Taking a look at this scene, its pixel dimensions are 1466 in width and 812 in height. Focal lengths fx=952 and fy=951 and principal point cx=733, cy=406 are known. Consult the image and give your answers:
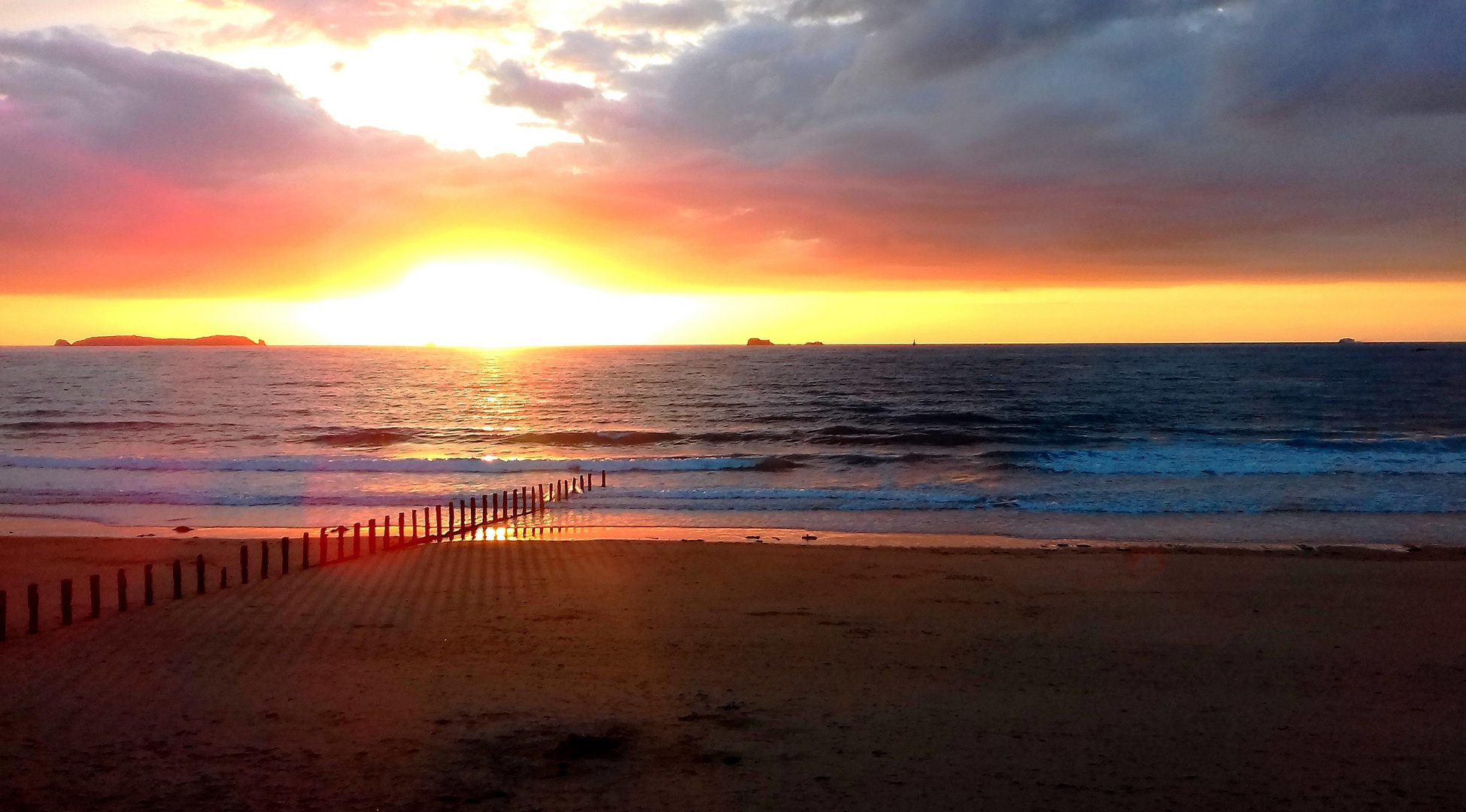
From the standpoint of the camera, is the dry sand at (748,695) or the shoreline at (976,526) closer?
the dry sand at (748,695)

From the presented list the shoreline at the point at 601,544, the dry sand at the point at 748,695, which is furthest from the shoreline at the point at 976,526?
the dry sand at the point at 748,695

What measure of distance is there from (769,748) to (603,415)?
52.4 metres

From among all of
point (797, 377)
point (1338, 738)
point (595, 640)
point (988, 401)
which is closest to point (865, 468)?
point (595, 640)

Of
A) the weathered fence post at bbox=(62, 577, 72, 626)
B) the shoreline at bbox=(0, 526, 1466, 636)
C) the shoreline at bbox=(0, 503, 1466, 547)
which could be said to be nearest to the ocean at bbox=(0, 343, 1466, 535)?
the shoreline at bbox=(0, 503, 1466, 547)

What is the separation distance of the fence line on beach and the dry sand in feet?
1.19

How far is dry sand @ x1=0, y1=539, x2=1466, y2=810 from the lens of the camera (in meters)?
7.62

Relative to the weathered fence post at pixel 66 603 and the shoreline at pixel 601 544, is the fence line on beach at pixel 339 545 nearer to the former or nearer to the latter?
the weathered fence post at pixel 66 603

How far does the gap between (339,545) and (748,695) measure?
1071cm

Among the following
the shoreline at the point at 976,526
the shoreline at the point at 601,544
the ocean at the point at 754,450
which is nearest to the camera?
the shoreline at the point at 601,544

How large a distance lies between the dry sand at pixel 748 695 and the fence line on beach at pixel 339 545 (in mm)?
363

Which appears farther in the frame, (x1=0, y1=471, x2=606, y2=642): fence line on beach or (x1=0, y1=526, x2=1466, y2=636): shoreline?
A: (x1=0, y1=526, x2=1466, y2=636): shoreline

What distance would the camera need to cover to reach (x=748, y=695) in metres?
9.80

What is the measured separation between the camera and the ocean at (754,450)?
26.2m

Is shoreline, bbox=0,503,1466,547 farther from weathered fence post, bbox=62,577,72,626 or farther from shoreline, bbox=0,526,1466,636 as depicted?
weathered fence post, bbox=62,577,72,626
